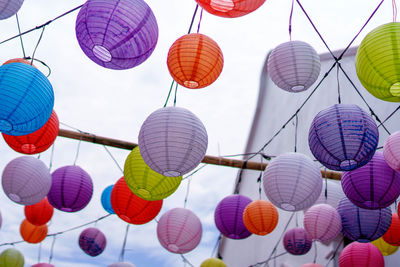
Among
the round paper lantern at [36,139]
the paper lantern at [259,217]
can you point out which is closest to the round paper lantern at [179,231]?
the paper lantern at [259,217]

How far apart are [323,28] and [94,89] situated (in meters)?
3.53

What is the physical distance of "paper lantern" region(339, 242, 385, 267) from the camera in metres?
3.16

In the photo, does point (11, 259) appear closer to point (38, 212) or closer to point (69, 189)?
point (38, 212)

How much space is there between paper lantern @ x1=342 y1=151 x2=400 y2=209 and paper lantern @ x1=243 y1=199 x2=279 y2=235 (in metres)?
0.95

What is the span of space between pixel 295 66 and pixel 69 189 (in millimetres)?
2199

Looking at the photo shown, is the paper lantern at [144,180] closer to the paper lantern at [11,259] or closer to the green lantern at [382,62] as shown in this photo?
the green lantern at [382,62]

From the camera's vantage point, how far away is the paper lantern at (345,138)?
224 cm

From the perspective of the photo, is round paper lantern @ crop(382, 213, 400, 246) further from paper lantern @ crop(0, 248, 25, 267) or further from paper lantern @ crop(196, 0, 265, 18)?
paper lantern @ crop(0, 248, 25, 267)

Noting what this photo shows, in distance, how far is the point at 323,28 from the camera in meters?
5.80

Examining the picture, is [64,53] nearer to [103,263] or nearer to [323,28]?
[323,28]

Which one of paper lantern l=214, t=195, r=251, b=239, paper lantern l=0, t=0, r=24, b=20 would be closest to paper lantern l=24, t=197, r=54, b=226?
paper lantern l=214, t=195, r=251, b=239

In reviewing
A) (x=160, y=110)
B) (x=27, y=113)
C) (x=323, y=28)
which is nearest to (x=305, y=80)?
(x=160, y=110)

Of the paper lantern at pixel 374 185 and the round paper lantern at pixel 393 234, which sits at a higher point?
the paper lantern at pixel 374 185

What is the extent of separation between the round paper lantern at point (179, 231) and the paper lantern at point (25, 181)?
1.10m
